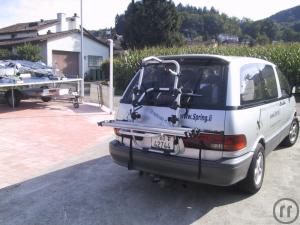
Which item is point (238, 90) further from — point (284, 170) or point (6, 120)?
point (6, 120)

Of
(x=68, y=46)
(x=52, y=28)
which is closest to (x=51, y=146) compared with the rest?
(x=68, y=46)

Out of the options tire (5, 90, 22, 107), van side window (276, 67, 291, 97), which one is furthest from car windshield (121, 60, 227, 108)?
tire (5, 90, 22, 107)

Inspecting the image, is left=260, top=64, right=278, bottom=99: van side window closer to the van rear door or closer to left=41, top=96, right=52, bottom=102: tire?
the van rear door

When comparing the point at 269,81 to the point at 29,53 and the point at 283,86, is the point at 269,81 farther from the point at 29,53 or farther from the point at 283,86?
the point at 29,53

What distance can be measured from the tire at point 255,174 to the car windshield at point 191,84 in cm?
98

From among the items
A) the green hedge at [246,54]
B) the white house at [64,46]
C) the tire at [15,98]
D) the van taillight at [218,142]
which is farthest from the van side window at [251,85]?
the white house at [64,46]

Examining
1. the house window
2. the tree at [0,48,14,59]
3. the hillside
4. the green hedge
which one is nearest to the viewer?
the green hedge

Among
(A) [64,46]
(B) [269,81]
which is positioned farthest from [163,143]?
(A) [64,46]

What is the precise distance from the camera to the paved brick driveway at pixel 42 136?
6.55 m

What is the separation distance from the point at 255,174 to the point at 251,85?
1.16 meters

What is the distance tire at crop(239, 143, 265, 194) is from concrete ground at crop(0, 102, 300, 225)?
11 centimetres

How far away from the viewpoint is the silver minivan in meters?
4.30

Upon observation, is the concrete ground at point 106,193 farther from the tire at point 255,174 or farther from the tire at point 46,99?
the tire at point 46,99

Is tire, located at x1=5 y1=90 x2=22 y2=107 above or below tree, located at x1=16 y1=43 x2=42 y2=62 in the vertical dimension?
below
